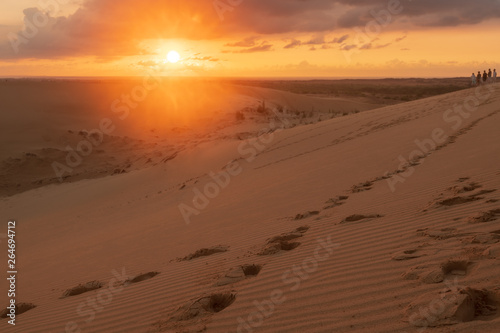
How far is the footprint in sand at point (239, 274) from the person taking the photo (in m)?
4.04

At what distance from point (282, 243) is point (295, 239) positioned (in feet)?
0.63

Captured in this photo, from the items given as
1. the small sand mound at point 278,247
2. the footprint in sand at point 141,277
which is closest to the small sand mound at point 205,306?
the small sand mound at point 278,247

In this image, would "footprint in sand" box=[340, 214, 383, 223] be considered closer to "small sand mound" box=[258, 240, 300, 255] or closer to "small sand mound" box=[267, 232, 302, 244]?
"small sand mound" box=[267, 232, 302, 244]

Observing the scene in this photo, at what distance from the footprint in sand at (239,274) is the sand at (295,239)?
0.02 metres

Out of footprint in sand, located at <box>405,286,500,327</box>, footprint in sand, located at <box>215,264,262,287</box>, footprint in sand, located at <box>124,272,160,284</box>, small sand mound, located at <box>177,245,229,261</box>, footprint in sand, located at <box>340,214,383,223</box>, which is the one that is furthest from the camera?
small sand mound, located at <box>177,245,229,261</box>

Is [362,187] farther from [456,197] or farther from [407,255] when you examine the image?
[407,255]

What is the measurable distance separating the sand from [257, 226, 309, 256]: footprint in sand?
2 centimetres

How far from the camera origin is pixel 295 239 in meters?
4.98

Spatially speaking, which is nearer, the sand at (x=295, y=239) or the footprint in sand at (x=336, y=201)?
the sand at (x=295, y=239)

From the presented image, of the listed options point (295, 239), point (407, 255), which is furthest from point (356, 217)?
point (407, 255)

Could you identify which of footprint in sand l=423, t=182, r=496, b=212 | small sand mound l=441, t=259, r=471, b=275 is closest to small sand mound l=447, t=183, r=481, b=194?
footprint in sand l=423, t=182, r=496, b=212

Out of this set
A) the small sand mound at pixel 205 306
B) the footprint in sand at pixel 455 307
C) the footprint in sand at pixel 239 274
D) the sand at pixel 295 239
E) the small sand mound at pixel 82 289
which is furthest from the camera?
the small sand mound at pixel 82 289

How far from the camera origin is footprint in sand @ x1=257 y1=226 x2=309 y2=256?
4668 mm

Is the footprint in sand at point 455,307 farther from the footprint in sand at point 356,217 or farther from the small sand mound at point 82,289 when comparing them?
the small sand mound at point 82,289
